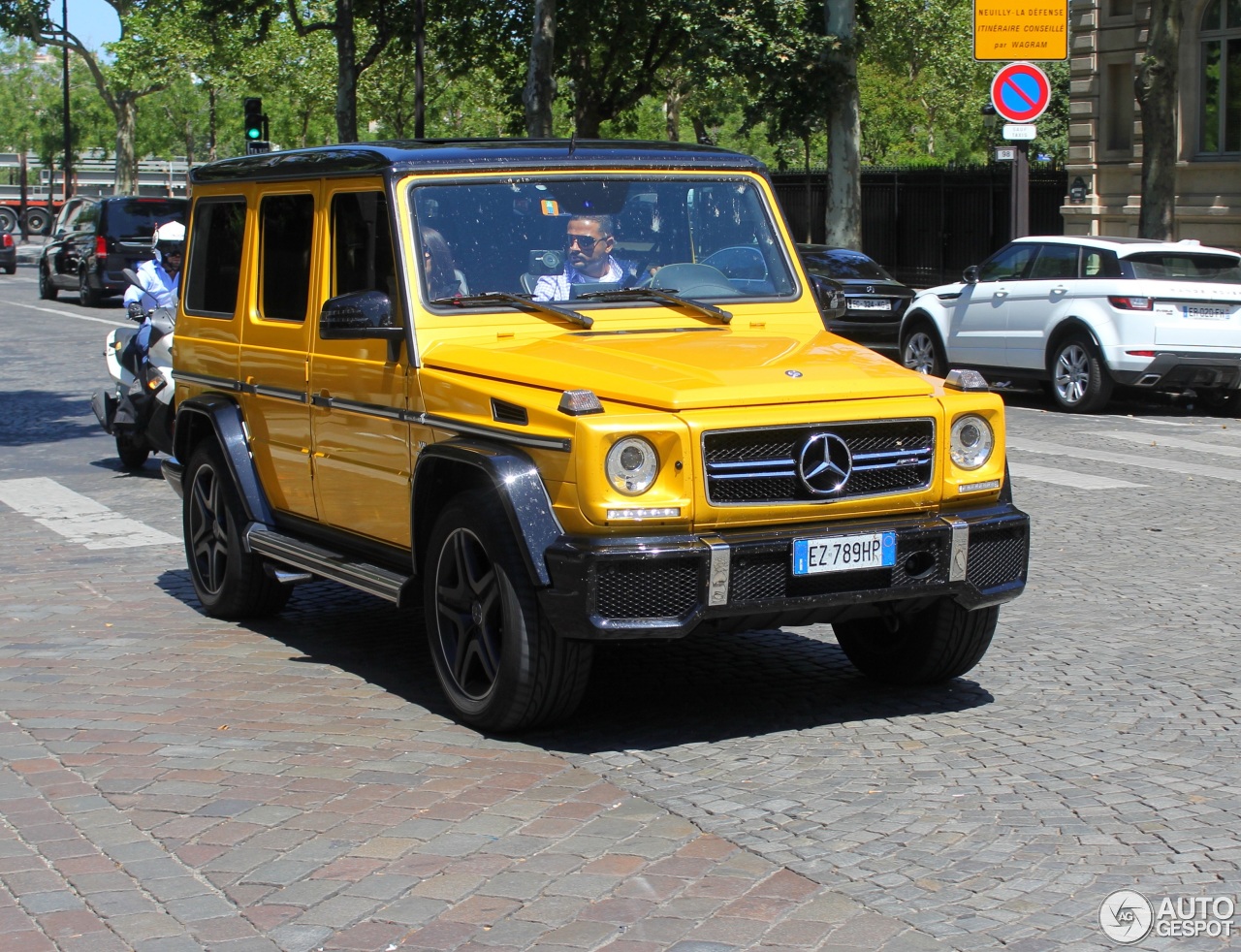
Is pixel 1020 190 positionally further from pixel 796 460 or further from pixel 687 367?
pixel 796 460

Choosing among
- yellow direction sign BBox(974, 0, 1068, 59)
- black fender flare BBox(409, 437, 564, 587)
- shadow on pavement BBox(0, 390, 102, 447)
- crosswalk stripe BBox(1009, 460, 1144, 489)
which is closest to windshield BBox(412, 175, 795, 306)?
black fender flare BBox(409, 437, 564, 587)

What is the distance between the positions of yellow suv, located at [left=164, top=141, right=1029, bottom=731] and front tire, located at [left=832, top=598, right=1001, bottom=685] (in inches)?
0.4

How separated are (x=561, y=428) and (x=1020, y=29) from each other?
1692 cm

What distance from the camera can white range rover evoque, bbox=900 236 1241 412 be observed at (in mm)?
15844

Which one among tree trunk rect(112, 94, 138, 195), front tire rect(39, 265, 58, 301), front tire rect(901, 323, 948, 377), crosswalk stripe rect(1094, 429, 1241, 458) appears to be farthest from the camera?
tree trunk rect(112, 94, 138, 195)

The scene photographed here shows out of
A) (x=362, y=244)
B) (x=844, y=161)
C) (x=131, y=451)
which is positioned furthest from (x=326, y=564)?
(x=844, y=161)

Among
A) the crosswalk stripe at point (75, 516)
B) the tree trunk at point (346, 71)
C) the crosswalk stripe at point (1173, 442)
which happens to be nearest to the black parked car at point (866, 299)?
the crosswalk stripe at point (1173, 442)

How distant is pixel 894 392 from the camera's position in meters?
5.76

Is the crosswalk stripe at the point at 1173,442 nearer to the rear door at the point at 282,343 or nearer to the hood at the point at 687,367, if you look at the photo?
the hood at the point at 687,367

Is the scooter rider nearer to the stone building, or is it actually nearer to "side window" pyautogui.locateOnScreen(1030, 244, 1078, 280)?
"side window" pyautogui.locateOnScreen(1030, 244, 1078, 280)

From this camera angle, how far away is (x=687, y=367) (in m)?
5.77

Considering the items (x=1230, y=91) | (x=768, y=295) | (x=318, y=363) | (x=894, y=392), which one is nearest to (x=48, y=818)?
(x=318, y=363)

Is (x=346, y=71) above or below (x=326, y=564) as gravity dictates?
above

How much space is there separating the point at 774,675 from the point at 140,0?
63942 millimetres
